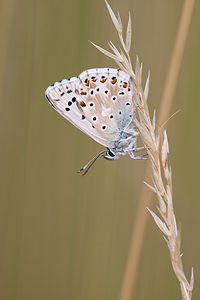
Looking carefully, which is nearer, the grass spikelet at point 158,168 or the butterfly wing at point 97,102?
the grass spikelet at point 158,168

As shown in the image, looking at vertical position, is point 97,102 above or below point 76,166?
above

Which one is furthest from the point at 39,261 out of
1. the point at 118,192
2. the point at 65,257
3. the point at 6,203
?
the point at 118,192

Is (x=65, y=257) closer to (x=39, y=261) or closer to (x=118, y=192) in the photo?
(x=39, y=261)

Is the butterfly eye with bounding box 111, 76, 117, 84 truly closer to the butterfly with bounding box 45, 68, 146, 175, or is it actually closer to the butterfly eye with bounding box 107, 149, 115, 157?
the butterfly with bounding box 45, 68, 146, 175

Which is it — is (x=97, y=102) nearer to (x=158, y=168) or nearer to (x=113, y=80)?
(x=113, y=80)

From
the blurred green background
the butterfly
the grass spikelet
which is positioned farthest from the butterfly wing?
the blurred green background

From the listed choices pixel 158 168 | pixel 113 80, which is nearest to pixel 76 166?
pixel 113 80

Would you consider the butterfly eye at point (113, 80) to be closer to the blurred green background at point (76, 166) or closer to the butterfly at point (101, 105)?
the butterfly at point (101, 105)

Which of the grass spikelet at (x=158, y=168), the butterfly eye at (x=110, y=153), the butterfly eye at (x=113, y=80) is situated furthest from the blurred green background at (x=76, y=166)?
the grass spikelet at (x=158, y=168)
